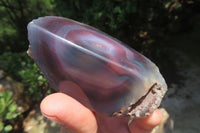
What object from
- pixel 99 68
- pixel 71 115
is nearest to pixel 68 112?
pixel 71 115

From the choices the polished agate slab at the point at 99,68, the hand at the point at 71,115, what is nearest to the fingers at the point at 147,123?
the hand at the point at 71,115

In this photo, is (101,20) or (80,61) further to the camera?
(101,20)

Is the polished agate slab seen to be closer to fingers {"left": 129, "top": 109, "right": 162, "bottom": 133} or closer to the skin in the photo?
the skin

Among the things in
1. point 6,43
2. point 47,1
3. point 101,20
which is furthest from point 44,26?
point 6,43

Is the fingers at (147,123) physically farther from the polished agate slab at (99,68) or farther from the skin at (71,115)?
the polished agate slab at (99,68)

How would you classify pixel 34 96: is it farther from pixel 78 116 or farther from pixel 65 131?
pixel 78 116

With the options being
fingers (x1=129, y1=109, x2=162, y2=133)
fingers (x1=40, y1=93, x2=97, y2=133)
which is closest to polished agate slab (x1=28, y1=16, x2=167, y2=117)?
fingers (x1=40, y1=93, x2=97, y2=133)
